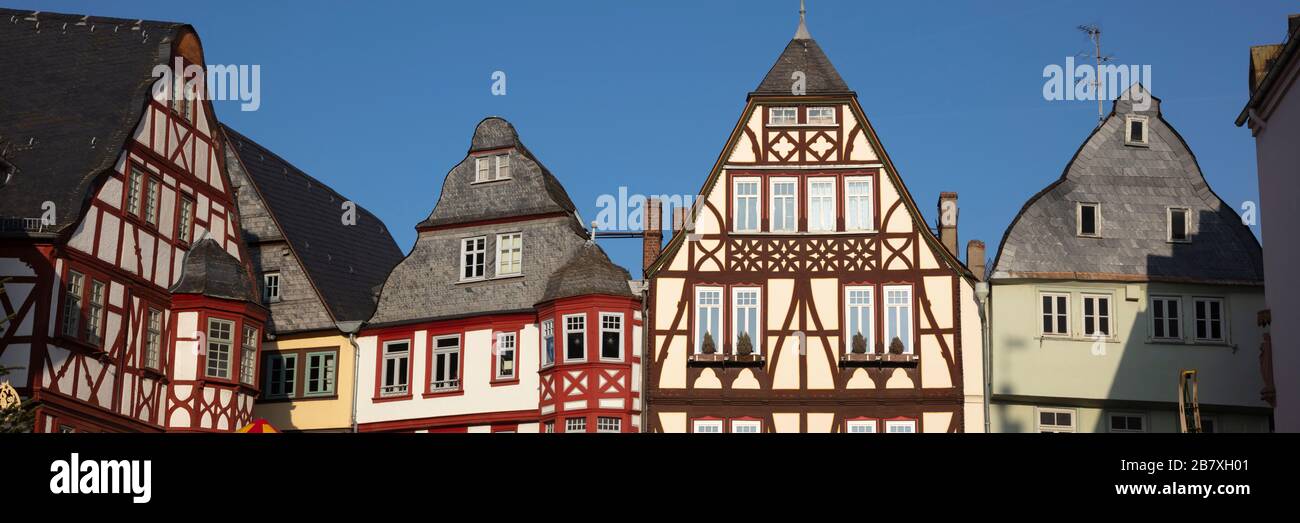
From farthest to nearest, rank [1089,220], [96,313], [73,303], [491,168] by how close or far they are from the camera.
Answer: [491,168]
[1089,220]
[96,313]
[73,303]

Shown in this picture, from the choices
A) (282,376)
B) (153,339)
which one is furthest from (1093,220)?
(153,339)

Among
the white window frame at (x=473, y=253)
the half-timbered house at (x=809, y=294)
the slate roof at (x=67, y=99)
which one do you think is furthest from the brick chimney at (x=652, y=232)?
the slate roof at (x=67, y=99)

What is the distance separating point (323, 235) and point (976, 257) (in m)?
18.3

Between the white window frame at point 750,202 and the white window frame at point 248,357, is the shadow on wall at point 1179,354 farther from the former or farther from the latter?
the white window frame at point 248,357

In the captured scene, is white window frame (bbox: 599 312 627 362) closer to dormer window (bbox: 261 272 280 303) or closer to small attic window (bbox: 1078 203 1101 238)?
dormer window (bbox: 261 272 280 303)

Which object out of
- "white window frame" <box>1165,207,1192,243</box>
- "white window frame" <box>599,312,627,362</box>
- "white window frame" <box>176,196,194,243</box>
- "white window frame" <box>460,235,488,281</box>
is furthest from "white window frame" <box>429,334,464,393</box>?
"white window frame" <box>1165,207,1192,243</box>

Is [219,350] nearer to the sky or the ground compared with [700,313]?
nearer to the ground

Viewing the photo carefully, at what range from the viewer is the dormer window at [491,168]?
43.5 m

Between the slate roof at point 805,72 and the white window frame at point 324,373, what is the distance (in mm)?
12368

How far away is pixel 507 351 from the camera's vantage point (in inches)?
1647

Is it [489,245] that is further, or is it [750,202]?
[489,245]

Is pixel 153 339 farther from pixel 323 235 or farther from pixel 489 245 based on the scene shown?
pixel 323 235

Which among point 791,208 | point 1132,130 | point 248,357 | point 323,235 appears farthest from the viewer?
point 323,235

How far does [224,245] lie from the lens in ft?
143
